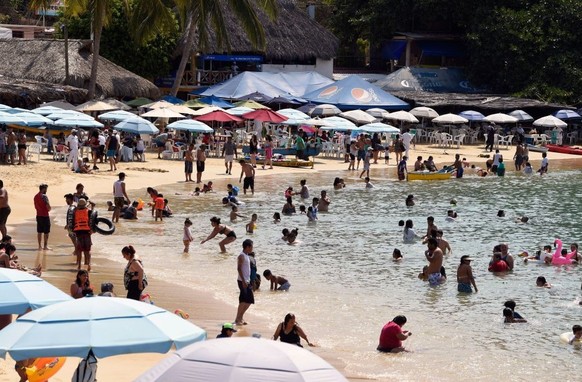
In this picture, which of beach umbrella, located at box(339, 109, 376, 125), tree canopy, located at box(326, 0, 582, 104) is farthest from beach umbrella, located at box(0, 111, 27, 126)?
tree canopy, located at box(326, 0, 582, 104)

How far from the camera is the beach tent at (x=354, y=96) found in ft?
150

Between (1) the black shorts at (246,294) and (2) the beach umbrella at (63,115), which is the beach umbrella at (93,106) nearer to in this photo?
(2) the beach umbrella at (63,115)

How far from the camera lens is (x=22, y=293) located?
33.9ft

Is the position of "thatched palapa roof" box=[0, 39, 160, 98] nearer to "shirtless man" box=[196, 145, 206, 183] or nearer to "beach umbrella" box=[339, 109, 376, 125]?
"beach umbrella" box=[339, 109, 376, 125]

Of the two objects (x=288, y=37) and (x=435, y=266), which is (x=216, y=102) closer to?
(x=288, y=37)

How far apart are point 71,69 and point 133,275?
102 ft

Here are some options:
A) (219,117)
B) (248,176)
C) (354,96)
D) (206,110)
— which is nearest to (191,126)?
(219,117)

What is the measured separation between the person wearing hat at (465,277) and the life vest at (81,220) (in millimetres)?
6206

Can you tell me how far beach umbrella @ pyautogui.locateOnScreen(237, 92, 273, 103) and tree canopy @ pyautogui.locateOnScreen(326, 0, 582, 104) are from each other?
11464 mm

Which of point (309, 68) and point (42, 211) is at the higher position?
point (309, 68)

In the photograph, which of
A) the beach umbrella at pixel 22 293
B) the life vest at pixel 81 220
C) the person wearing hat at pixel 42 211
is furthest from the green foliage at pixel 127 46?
the beach umbrella at pixel 22 293

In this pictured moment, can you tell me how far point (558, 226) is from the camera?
89.8 ft

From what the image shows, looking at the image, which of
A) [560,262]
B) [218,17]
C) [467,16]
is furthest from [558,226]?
[467,16]

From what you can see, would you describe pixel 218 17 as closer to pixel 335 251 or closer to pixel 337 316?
pixel 335 251
